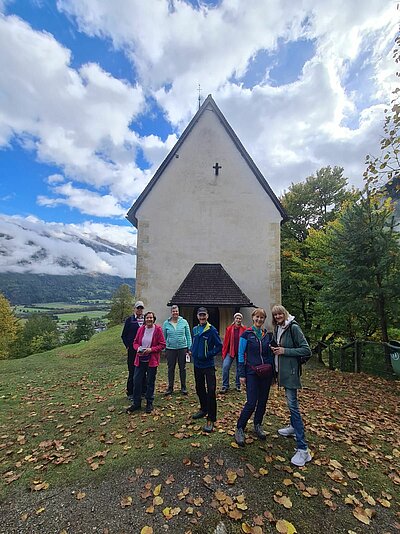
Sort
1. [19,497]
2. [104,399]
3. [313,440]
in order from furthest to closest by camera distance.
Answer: [104,399]
[313,440]
[19,497]

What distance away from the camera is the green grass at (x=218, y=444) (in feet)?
12.0

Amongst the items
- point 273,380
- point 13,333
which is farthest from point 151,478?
point 13,333

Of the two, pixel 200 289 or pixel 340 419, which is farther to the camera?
pixel 200 289

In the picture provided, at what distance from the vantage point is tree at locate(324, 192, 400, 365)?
9.67m

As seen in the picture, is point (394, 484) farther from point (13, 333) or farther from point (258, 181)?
point (13, 333)

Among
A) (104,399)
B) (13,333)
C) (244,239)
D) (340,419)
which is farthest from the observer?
(13,333)

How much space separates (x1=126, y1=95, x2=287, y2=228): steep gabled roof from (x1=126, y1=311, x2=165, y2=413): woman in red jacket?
30.3ft

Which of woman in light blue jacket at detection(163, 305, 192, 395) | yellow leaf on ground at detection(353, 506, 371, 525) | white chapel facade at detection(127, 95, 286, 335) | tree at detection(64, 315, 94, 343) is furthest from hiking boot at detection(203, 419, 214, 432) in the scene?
tree at detection(64, 315, 94, 343)

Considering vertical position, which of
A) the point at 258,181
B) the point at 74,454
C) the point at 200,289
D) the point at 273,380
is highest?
the point at 258,181

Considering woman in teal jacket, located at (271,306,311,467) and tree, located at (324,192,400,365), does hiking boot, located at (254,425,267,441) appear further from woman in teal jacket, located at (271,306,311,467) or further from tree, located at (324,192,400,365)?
tree, located at (324,192,400,365)

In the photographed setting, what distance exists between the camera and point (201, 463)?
4.14m

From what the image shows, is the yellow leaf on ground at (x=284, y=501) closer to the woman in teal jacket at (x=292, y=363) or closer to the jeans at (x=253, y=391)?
the woman in teal jacket at (x=292, y=363)

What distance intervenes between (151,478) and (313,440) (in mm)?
2902

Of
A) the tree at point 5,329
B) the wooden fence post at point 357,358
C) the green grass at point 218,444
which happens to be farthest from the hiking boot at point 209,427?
the tree at point 5,329
